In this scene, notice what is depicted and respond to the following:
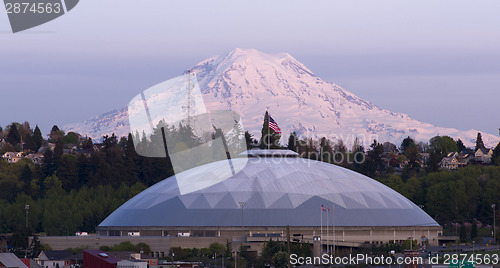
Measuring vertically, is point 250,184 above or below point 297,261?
above

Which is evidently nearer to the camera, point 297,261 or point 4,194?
point 297,261

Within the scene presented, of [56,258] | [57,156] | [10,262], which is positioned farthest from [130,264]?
[57,156]

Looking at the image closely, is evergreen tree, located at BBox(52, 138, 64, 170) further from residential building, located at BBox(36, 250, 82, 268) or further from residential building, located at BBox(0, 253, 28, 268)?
residential building, located at BBox(0, 253, 28, 268)

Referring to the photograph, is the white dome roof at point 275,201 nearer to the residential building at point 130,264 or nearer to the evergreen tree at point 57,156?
the residential building at point 130,264

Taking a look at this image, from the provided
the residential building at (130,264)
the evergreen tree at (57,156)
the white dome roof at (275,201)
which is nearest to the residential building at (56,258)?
the white dome roof at (275,201)

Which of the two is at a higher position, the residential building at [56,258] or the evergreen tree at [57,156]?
the evergreen tree at [57,156]

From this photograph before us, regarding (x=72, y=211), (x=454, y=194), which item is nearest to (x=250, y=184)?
(x=72, y=211)

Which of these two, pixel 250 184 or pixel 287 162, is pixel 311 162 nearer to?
pixel 287 162

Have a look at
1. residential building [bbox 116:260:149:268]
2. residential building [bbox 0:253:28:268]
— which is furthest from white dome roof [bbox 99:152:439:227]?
residential building [bbox 0:253:28:268]

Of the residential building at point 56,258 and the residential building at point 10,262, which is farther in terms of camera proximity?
the residential building at point 56,258

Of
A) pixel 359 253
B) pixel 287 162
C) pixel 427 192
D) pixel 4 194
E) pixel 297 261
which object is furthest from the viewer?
pixel 4 194

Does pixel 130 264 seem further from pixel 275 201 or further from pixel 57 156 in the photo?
pixel 57 156
